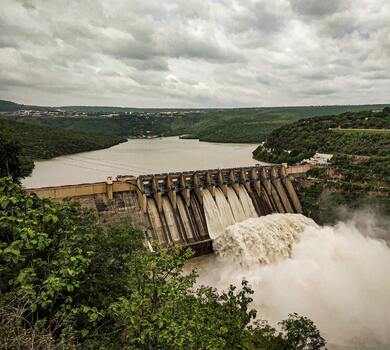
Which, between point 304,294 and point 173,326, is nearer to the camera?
point 173,326

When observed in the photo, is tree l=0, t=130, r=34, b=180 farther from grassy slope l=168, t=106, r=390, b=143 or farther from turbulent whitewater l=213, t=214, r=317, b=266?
grassy slope l=168, t=106, r=390, b=143

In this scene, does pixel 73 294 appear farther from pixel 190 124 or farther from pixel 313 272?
pixel 190 124

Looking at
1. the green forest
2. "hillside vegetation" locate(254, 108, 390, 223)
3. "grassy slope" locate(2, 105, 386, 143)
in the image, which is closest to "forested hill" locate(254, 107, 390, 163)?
"hillside vegetation" locate(254, 108, 390, 223)

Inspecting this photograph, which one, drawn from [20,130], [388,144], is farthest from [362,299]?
[20,130]

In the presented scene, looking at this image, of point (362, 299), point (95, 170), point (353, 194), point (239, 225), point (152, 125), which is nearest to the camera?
point (362, 299)

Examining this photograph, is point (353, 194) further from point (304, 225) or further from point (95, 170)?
point (95, 170)

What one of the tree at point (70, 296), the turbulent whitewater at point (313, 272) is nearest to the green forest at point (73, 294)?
the tree at point (70, 296)

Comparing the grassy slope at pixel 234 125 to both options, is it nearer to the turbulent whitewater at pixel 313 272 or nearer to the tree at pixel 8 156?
the turbulent whitewater at pixel 313 272

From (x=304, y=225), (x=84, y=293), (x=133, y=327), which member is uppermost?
(x=133, y=327)
